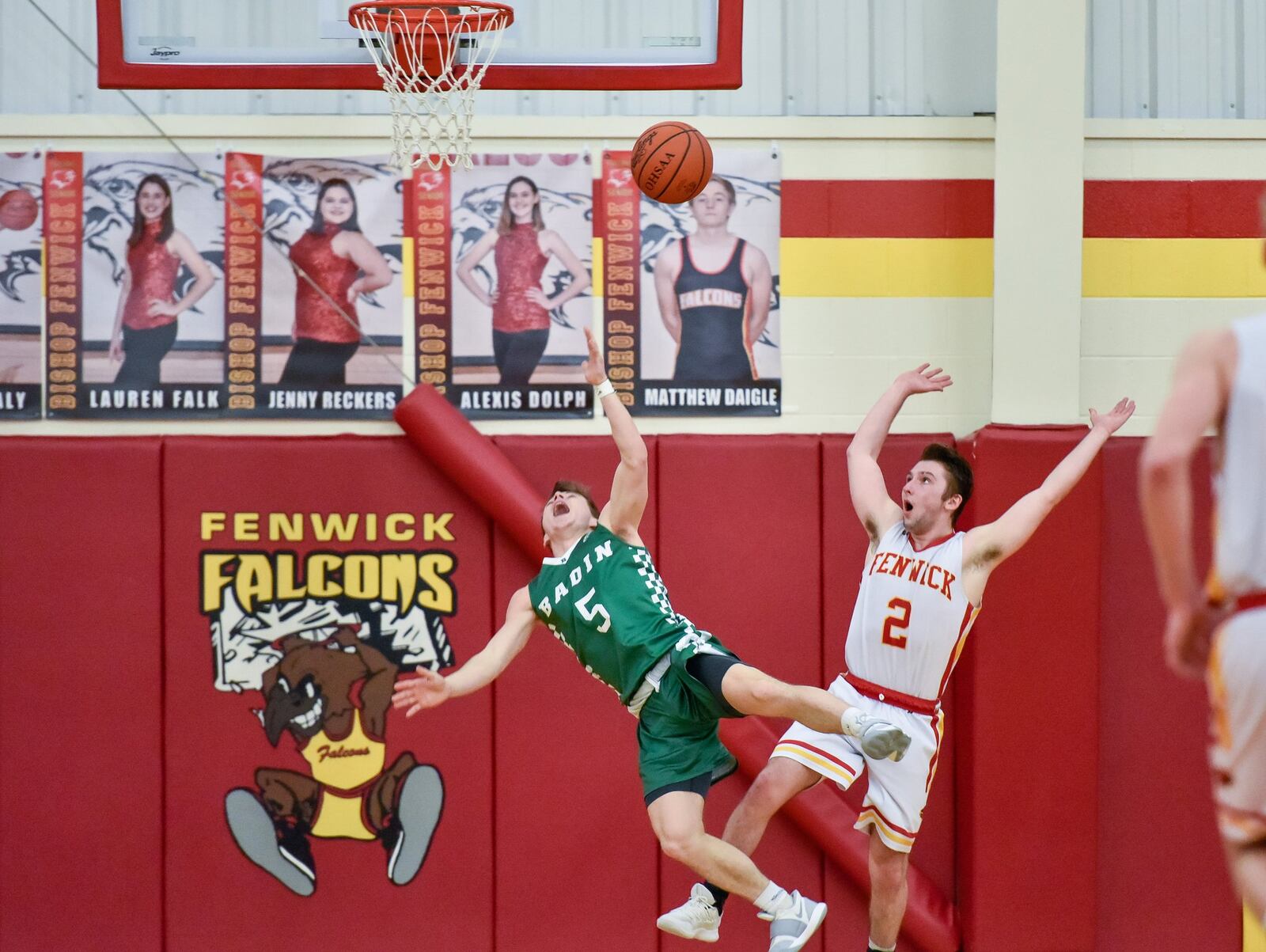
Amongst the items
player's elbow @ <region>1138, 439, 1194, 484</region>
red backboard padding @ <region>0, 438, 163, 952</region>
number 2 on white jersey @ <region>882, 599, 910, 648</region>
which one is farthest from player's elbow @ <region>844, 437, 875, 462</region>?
red backboard padding @ <region>0, 438, 163, 952</region>

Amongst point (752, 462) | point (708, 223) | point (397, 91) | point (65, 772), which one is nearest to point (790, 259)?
point (708, 223)

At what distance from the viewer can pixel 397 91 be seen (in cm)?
585

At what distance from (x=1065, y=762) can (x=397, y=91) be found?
4132 mm

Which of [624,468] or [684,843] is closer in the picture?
[684,843]

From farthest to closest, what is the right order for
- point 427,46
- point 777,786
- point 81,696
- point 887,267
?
point 887,267, point 81,696, point 427,46, point 777,786

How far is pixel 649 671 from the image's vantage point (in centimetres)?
523

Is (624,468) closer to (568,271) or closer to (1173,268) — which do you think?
(568,271)

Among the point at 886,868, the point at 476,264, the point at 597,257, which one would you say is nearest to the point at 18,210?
the point at 476,264

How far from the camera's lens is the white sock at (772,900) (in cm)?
514

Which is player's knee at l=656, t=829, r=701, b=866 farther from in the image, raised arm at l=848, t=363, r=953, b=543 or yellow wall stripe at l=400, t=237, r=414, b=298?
yellow wall stripe at l=400, t=237, r=414, b=298

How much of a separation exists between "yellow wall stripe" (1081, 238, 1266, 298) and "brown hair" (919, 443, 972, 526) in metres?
1.81

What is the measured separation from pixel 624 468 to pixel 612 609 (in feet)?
→ 1.71

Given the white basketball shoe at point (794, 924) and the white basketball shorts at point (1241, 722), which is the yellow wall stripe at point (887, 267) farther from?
the white basketball shorts at point (1241, 722)

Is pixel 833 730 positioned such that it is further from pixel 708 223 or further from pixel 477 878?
pixel 708 223
